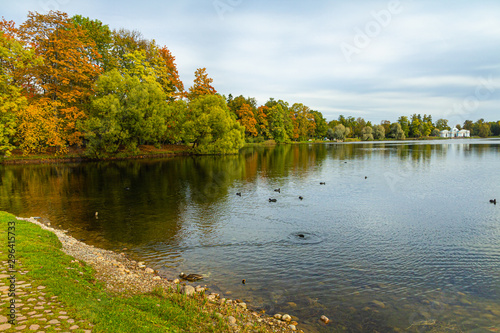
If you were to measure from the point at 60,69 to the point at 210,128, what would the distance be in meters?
34.1

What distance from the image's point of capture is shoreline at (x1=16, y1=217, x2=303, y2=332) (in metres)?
9.72

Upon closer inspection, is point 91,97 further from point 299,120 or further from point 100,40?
point 299,120

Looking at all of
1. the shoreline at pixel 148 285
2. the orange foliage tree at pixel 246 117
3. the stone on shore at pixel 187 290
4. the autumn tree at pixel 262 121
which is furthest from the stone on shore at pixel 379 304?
the autumn tree at pixel 262 121

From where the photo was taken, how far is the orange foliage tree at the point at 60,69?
59.5 m

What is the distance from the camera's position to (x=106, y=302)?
9.22 meters

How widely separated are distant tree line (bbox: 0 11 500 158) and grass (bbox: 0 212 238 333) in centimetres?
5410

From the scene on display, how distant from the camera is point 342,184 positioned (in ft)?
125

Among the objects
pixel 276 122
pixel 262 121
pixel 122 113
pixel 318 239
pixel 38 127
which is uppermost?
pixel 262 121

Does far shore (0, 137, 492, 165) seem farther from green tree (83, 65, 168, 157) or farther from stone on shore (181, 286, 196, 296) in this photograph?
stone on shore (181, 286, 196, 296)

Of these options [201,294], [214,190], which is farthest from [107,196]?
[201,294]

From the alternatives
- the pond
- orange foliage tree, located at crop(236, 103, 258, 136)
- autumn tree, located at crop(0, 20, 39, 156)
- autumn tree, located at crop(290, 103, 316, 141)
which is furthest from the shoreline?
autumn tree, located at crop(290, 103, 316, 141)

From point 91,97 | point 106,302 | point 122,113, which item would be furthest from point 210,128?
point 106,302

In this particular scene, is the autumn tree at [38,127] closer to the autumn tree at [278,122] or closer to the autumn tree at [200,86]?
the autumn tree at [200,86]

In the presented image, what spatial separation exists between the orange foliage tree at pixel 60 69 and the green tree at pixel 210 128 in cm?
2380
